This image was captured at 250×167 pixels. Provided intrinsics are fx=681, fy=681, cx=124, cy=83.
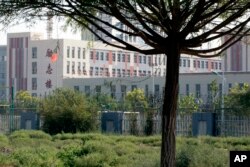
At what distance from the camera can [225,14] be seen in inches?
362

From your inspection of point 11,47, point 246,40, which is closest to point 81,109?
point 246,40

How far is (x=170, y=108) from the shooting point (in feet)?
27.0

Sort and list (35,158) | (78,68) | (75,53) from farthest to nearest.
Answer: (78,68) < (75,53) < (35,158)

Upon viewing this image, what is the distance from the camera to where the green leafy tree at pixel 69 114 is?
104 ft

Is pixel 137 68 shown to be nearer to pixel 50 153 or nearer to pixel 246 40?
pixel 50 153

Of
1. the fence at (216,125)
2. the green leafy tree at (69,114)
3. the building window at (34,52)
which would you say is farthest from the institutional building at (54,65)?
the fence at (216,125)

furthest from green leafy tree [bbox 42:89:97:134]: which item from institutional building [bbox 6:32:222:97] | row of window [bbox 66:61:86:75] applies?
row of window [bbox 66:61:86:75]

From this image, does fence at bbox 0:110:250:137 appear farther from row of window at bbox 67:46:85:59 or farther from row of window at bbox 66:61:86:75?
row of window at bbox 66:61:86:75

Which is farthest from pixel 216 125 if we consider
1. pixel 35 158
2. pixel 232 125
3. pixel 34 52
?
pixel 34 52

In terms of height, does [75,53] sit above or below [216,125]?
above

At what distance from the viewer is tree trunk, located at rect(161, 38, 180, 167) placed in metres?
8.18

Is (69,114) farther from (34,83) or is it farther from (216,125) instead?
(34,83)

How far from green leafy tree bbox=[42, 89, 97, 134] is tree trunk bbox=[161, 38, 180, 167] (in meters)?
23.2

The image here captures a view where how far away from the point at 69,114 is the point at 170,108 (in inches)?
933
